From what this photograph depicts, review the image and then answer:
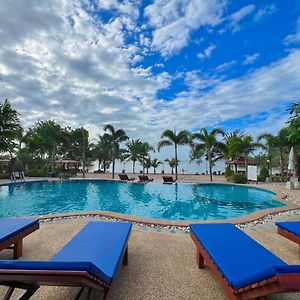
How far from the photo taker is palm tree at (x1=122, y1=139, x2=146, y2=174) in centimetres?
3058

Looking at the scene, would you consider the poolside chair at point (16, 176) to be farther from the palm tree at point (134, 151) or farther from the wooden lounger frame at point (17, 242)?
the wooden lounger frame at point (17, 242)

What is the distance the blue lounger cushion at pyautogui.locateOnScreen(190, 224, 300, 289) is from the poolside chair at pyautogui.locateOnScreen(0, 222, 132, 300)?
127 centimetres

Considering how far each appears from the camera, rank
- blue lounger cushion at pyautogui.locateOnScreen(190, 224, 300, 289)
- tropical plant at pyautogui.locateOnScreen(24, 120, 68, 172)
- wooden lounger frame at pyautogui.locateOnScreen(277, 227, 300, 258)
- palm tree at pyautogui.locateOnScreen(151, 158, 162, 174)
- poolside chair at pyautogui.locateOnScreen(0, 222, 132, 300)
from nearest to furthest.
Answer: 1. poolside chair at pyautogui.locateOnScreen(0, 222, 132, 300)
2. blue lounger cushion at pyautogui.locateOnScreen(190, 224, 300, 289)
3. wooden lounger frame at pyautogui.locateOnScreen(277, 227, 300, 258)
4. tropical plant at pyautogui.locateOnScreen(24, 120, 68, 172)
5. palm tree at pyautogui.locateOnScreen(151, 158, 162, 174)

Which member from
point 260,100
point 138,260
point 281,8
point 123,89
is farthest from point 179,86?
point 138,260

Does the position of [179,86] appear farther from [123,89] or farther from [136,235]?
[136,235]

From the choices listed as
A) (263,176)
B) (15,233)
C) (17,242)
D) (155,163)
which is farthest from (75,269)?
(155,163)

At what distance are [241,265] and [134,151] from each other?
28.3m

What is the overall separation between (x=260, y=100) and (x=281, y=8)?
12.7 metres

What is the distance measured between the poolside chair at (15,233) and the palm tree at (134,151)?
26.6m

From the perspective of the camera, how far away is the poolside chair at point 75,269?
166 cm

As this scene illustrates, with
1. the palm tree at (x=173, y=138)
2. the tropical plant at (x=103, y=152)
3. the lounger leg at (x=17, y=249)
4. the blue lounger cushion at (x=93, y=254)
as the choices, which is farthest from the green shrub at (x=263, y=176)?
the tropical plant at (x=103, y=152)

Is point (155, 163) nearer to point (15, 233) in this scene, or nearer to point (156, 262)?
point (156, 262)

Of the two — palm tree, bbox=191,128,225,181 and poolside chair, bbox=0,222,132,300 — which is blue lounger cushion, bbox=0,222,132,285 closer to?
poolside chair, bbox=0,222,132,300

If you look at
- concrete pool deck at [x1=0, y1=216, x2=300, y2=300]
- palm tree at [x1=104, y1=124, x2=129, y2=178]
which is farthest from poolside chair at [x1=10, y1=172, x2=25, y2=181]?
concrete pool deck at [x1=0, y1=216, x2=300, y2=300]
